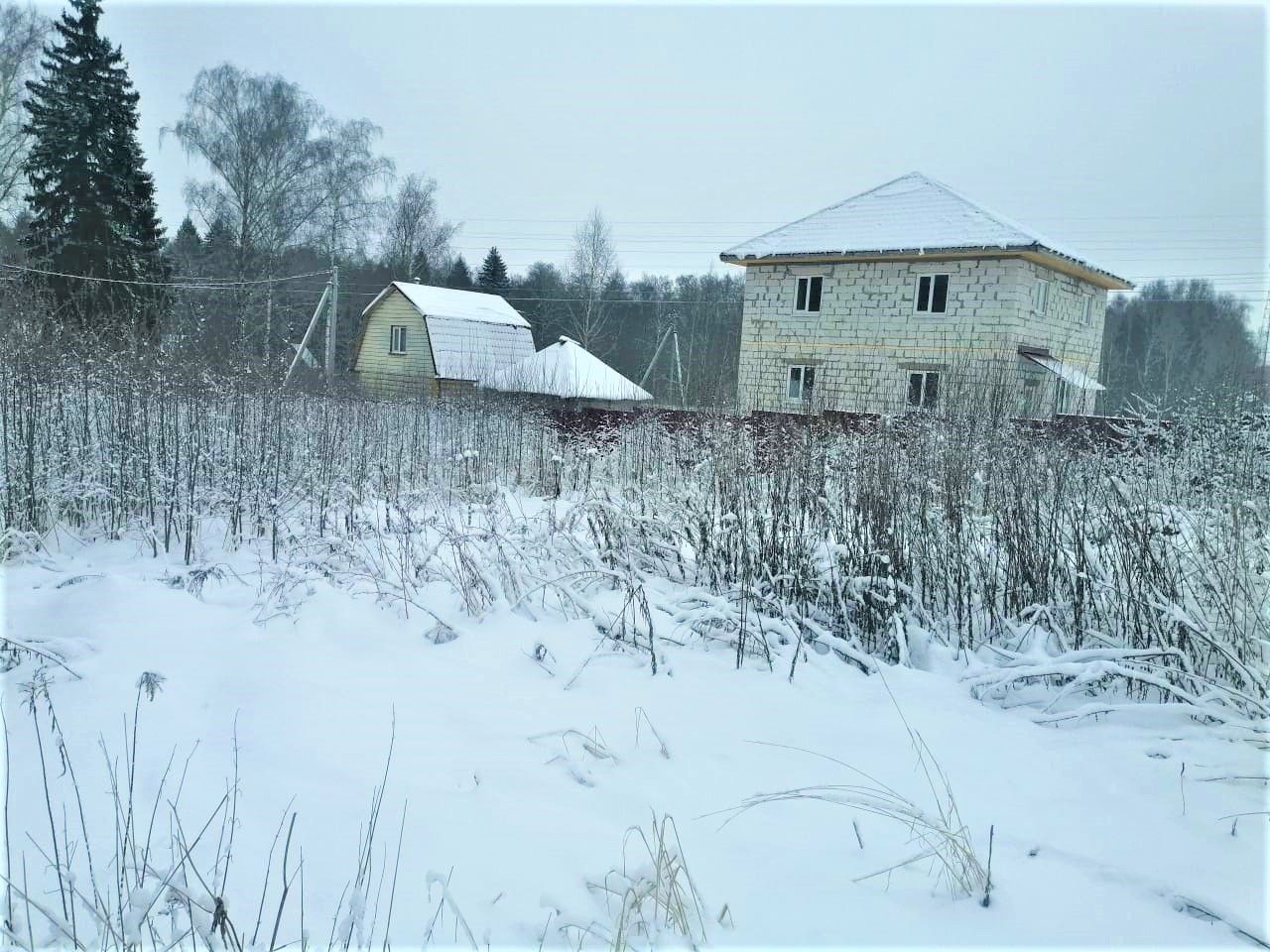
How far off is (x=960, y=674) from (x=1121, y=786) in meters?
0.85

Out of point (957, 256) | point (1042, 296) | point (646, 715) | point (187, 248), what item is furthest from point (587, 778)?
point (187, 248)

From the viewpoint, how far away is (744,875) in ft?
5.63

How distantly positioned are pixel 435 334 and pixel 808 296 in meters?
12.0

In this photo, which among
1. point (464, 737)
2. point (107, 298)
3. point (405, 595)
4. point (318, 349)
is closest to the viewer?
point (464, 737)

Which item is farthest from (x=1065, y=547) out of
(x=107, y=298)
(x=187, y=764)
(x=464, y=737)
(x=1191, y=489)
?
(x=107, y=298)

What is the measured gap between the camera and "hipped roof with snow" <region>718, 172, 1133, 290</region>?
14664 mm

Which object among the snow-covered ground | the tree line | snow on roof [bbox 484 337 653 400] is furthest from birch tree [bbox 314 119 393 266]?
the snow-covered ground

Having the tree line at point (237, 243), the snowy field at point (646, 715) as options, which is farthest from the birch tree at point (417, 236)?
the snowy field at point (646, 715)

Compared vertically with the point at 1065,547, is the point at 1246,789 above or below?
below

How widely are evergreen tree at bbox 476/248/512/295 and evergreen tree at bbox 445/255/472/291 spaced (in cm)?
65

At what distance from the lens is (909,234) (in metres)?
15.7

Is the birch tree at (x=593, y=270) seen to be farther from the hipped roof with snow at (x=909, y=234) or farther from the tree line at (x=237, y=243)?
the hipped roof with snow at (x=909, y=234)

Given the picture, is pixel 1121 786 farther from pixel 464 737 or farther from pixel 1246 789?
pixel 464 737

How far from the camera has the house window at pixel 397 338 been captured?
79.7ft
